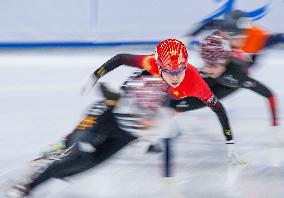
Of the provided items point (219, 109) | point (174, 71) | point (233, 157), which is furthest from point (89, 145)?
point (233, 157)

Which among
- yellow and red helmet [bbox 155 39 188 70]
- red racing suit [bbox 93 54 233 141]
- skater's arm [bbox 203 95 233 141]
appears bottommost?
skater's arm [bbox 203 95 233 141]

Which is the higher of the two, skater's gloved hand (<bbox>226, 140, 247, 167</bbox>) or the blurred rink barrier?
the blurred rink barrier

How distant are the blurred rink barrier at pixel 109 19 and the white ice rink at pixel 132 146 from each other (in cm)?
20

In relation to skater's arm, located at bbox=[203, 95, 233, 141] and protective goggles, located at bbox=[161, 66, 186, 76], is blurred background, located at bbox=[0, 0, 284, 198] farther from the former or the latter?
protective goggles, located at bbox=[161, 66, 186, 76]

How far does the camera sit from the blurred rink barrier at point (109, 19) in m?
5.26

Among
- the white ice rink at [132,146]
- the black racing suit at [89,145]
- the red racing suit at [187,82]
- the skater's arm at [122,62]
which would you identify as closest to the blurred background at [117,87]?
the white ice rink at [132,146]

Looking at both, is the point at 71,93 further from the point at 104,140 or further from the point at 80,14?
the point at 104,140

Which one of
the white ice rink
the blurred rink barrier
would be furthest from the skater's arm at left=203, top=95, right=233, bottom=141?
the blurred rink barrier

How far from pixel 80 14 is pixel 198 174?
281cm

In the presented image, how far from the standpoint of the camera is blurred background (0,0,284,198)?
2.76m

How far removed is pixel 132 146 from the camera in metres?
3.33

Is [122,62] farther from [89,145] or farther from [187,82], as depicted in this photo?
[89,145]

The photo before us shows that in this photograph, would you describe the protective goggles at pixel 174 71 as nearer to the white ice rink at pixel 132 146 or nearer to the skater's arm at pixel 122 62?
the skater's arm at pixel 122 62

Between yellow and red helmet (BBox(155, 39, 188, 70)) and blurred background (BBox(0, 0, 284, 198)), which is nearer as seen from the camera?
yellow and red helmet (BBox(155, 39, 188, 70))
